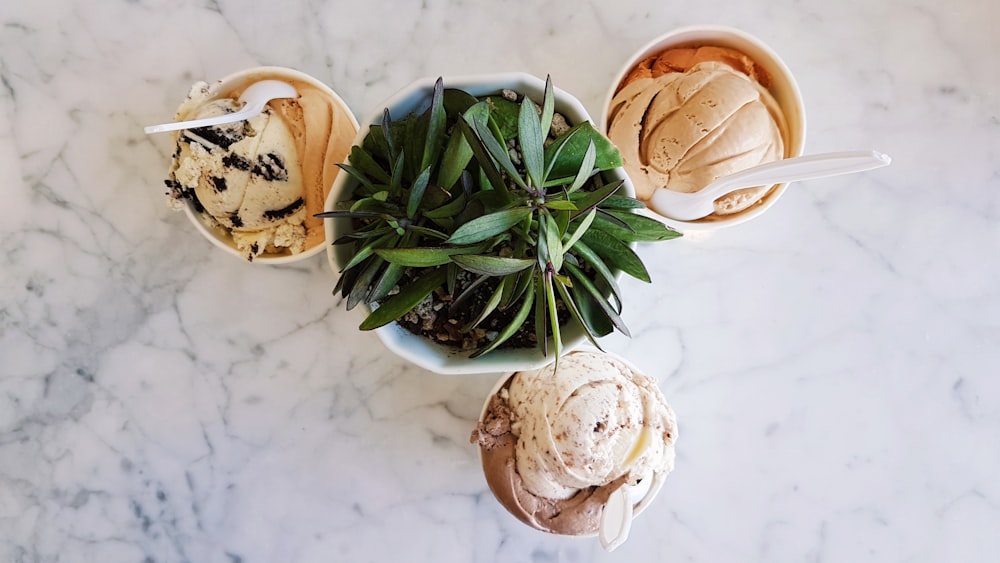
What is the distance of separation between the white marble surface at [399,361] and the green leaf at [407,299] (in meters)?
0.33

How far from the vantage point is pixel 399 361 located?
3.24ft

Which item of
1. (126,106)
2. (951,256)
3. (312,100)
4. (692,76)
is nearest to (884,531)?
(951,256)

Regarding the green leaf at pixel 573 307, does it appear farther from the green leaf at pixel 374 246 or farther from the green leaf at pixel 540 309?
the green leaf at pixel 374 246

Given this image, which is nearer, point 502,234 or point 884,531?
point 502,234

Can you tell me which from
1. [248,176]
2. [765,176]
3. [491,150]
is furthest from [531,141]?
[248,176]

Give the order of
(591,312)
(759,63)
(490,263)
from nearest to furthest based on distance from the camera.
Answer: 1. (490,263)
2. (591,312)
3. (759,63)

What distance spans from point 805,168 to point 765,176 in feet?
0.14

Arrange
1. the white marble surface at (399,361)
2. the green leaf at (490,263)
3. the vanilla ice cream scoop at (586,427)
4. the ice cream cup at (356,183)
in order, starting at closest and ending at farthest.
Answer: the green leaf at (490,263) < the ice cream cup at (356,183) < the vanilla ice cream scoop at (586,427) < the white marble surface at (399,361)

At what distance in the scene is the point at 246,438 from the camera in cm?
99

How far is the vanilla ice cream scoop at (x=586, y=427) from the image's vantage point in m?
0.81

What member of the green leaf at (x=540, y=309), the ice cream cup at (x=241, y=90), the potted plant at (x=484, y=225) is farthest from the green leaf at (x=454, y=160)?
the ice cream cup at (x=241, y=90)

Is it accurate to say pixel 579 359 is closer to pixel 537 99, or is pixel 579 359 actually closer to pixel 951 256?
pixel 537 99

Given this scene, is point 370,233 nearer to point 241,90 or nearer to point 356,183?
point 356,183

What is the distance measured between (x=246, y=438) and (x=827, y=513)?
0.80 metres
